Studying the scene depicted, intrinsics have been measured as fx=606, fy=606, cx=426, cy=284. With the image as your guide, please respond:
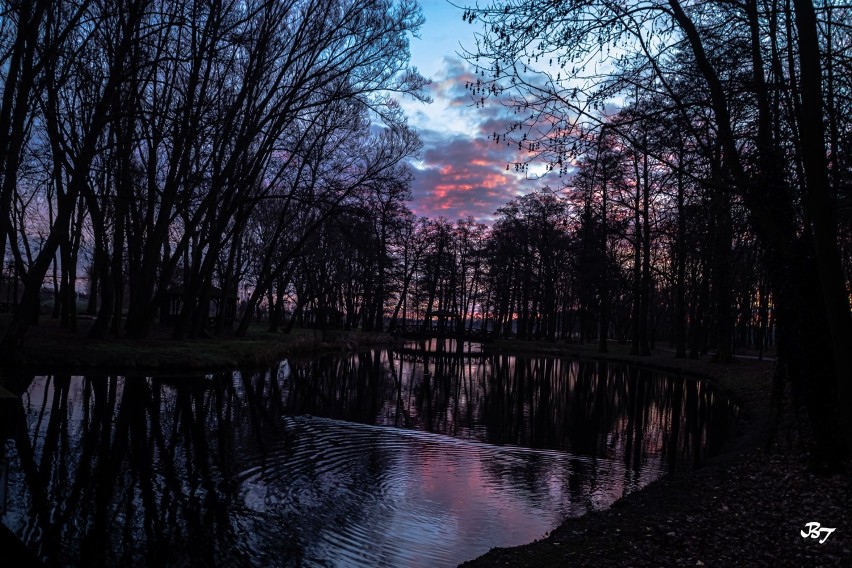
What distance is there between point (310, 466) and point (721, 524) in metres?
6.16

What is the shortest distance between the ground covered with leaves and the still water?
90cm

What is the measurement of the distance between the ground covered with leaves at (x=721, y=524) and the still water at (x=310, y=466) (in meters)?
0.90

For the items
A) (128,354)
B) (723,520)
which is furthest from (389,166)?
(723,520)

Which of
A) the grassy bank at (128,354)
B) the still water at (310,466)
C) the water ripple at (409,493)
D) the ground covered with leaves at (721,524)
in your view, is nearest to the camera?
the ground covered with leaves at (721,524)

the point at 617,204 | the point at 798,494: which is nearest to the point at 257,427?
the point at 798,494

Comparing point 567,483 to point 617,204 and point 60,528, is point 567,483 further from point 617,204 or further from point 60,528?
point 617,204

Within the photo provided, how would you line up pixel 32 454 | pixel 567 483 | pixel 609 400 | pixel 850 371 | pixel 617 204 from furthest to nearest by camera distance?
pixel 617 204 < pixel 609 400 < pixel 567 483 < pixel 32 454 < pixel 850 371

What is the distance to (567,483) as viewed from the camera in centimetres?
980

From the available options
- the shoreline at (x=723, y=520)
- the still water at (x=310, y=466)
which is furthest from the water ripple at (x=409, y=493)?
the shoreline at (x=723, y=520)

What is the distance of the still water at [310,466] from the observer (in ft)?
21.6

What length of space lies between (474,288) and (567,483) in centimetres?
6705

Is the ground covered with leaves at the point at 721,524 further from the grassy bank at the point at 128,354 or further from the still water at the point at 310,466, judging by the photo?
the grassy bank at the point at 128,354

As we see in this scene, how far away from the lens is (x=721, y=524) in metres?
6.46

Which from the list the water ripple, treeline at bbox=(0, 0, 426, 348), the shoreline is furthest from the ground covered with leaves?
treeline at bbox=(0, 0, 426, 348)
